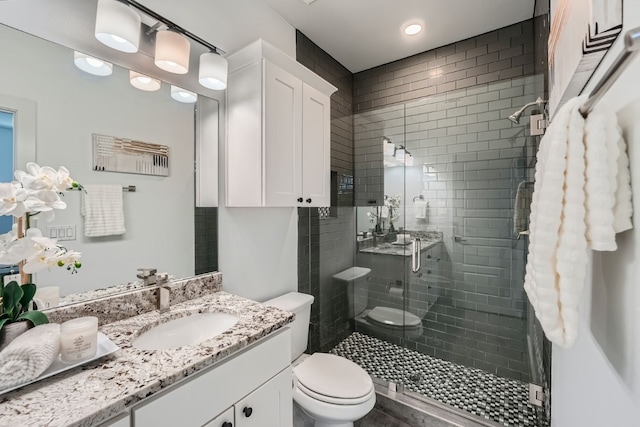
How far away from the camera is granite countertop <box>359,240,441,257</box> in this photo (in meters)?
2.46

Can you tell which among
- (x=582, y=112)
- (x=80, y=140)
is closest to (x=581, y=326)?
(x=582, y=112)

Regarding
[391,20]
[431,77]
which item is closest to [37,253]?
[391,20]

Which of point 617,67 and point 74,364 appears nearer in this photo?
point 617,67

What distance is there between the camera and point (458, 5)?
1925mm

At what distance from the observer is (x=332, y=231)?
8.43ft

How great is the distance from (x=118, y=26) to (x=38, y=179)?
73 cm

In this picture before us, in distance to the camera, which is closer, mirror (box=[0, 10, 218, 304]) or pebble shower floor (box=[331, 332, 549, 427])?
mirror (box=[0, 10, 218, 304])

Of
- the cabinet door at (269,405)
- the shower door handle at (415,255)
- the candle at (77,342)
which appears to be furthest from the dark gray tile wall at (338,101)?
the candle at (77,342)

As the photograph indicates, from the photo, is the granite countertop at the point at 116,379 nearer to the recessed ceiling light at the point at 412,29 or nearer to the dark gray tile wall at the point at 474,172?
the dark gray tile wall at the point at 474,172

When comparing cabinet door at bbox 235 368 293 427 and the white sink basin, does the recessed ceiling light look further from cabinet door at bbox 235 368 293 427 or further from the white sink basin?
cabinet door at bbox 235 368 293 427

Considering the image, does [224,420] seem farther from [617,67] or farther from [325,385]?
Answer: [617,67]

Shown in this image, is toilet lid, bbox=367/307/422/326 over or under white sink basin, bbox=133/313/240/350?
under

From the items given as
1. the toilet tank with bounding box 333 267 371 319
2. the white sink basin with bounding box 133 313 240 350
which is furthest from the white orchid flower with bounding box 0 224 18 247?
the toilet tank with bounding box 333 267 371 319

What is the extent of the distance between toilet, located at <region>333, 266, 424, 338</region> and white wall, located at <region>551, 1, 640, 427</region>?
1.72m
